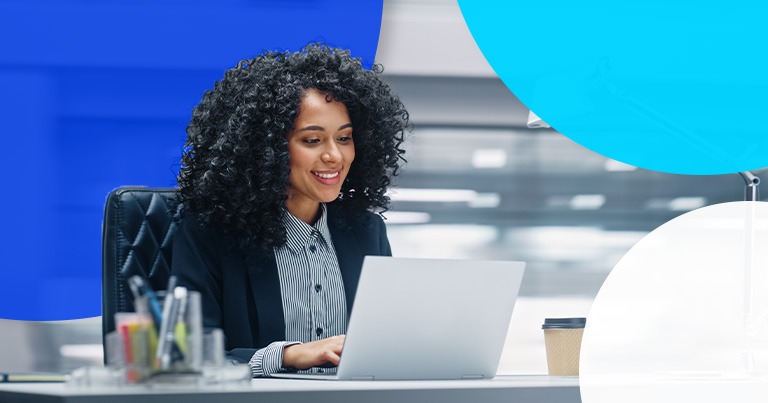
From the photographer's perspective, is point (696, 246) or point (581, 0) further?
point (696, 246)

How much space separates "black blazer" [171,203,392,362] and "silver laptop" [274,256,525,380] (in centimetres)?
46

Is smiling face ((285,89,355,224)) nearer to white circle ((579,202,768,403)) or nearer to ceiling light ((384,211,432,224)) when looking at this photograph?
Result: ceiling light ((384,211,432,224))

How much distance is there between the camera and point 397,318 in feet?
4.19

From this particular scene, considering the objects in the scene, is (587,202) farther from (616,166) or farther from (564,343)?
(564,343)

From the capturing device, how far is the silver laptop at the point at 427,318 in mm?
1252

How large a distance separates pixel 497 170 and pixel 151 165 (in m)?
1.03

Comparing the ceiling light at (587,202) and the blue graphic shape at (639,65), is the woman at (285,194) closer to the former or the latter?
the blue graphic shape at (639,65)

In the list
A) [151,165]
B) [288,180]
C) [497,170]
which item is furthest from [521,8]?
[151,165]

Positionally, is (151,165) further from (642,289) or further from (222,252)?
(642,289)

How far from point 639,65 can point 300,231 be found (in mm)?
1205

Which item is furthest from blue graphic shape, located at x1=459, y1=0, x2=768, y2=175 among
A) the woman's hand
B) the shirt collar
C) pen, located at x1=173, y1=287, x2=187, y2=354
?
pen, located at x1=173, y1=287, x2=187, y2=354

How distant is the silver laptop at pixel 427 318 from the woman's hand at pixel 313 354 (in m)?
0.14

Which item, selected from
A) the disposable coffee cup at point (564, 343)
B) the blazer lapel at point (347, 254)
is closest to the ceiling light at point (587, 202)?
the blazer lapel at point (347, 254)

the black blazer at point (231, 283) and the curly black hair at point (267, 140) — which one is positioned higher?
the curly black hair at point (267, 140)
